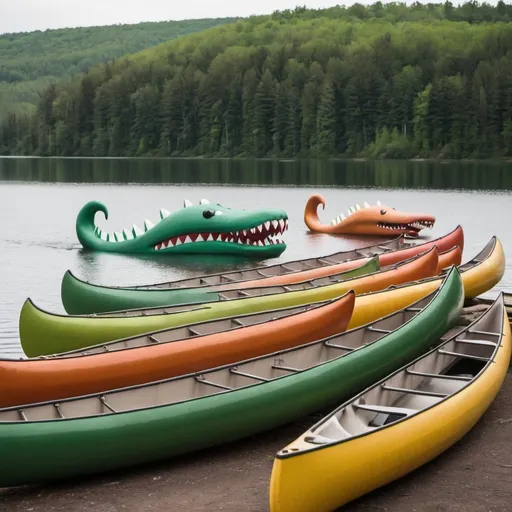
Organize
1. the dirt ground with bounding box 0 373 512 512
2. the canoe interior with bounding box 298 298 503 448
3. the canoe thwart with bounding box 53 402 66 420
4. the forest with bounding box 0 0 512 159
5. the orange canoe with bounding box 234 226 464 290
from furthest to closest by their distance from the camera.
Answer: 1. the forest with bounding box 0 0 512 159
2. the orange canoe with bounding box 234 226 464 290
3. the canoe thwart with bounding box 53 402 66 420
4. the canoe interior with bounding box 298 298 503 448
5. the dirt ground with bounding box 0 373 512 512

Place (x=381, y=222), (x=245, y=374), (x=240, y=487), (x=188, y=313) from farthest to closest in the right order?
(x=381, y=222) < (x=188, y=313) < (x=245, y=374) < (x=240, y=487)

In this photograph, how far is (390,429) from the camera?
8.88m

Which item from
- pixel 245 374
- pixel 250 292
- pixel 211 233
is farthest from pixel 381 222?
pixel 245 374

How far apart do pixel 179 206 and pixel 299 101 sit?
3575 inches

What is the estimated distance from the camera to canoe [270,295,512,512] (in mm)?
8039

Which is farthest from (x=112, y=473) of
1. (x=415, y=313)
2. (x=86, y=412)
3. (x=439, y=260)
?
(x=439, y=260)

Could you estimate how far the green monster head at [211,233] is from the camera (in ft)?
88.0

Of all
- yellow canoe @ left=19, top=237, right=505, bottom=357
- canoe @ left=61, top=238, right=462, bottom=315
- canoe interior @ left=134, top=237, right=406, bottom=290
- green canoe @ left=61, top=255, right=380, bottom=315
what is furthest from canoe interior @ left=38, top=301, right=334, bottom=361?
canoe interior @ left=134, top=237, right=406, bottom=290

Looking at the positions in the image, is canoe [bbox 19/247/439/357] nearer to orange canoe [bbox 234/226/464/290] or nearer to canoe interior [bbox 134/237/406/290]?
orange canoe [bbox 234/226/464/290]

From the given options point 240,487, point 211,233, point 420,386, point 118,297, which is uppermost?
point 118,297

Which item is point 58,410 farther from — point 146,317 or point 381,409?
point 146,317

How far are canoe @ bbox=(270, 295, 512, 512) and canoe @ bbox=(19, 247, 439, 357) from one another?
3.59 metres

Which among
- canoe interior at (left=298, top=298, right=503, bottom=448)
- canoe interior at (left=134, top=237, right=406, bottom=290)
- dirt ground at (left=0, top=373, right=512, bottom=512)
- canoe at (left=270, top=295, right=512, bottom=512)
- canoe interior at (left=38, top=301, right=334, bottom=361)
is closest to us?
canoe at (left=270, top=295, right=512, bottom=512)

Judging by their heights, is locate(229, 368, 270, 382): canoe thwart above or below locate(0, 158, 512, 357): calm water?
above
